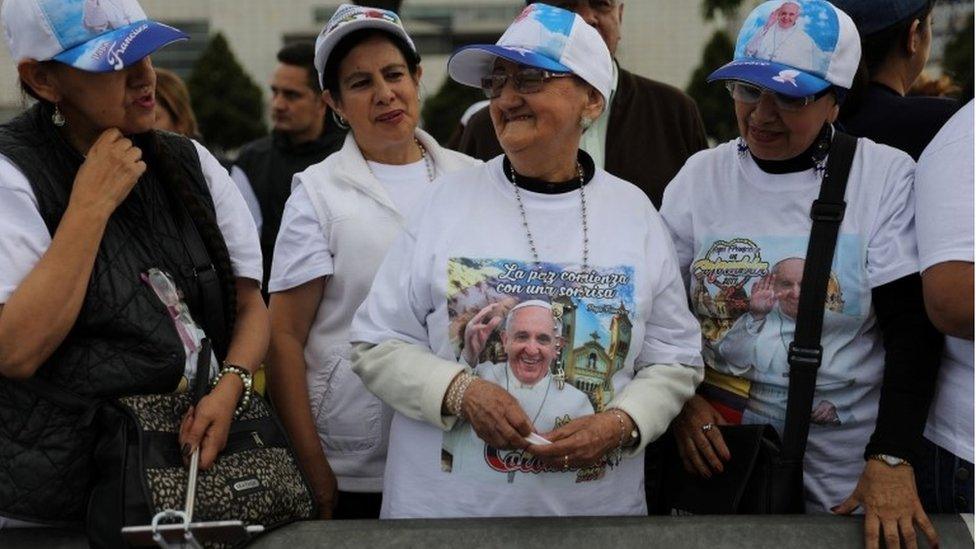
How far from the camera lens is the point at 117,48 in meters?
2.70

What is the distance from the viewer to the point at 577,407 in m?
2.74

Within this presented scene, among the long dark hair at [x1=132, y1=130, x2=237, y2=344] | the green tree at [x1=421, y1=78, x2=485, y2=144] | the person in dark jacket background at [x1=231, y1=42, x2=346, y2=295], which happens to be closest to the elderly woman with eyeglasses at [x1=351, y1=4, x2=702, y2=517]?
the long dark hair at [x1=132, y1=130, x2=237, y2=344]

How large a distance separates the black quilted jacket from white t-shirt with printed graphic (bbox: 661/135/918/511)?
1290 millimetres

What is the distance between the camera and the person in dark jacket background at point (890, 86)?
3340 mm

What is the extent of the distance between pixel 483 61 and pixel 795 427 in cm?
115

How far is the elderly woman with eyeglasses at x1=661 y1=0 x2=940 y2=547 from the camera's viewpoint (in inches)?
111

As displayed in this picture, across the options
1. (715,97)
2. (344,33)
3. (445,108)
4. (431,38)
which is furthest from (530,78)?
(431,38)

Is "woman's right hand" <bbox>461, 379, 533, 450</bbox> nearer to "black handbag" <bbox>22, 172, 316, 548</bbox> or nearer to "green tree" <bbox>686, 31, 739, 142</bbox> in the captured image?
"black handbag" <bbox>22, 172, 316, 548</bbox>

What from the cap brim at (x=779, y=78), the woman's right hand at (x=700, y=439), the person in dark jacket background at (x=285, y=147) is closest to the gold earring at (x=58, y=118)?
the cap brim at (x=779, y=78)

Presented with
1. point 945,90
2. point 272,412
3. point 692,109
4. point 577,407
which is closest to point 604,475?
point 577,407

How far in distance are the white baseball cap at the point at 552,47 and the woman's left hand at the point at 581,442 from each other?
799 millimetres

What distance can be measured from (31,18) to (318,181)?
2.92 ft

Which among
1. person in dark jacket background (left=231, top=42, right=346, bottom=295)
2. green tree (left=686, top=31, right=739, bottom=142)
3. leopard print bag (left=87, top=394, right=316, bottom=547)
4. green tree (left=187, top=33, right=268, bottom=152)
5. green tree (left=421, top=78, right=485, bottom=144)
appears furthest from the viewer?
green tree (left=187, top=33, right=268, bottom=152)

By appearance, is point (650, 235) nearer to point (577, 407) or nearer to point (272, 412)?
point (577, 407)
